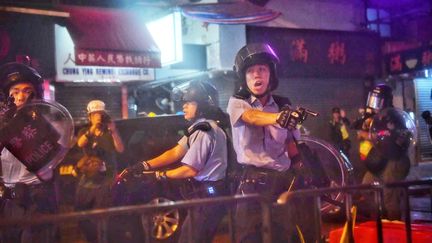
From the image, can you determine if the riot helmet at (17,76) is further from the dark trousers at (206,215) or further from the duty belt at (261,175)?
the duty belt at (261,175)

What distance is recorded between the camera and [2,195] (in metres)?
4.57

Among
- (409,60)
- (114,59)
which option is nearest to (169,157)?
(114,59)

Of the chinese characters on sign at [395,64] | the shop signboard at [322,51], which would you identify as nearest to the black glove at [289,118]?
the shop signboard at [322,51]

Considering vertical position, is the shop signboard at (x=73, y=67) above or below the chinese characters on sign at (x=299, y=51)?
below

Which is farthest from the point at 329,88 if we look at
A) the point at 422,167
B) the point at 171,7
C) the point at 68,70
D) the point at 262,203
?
the point at 262,203

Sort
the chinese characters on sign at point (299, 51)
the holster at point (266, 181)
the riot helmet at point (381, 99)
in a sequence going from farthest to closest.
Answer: the chinese characters on sign at point (299, 51), the riot helmet at point (381, 99), the holster at point (266, 181)

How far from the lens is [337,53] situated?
585 inches

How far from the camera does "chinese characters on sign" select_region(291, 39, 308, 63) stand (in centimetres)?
1410

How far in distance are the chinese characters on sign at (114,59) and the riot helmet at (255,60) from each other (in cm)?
646

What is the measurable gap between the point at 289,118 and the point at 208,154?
5.80ft

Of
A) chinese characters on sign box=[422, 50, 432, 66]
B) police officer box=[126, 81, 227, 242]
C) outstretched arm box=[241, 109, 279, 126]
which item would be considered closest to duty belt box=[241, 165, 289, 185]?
outstretched arm box=[241, 109, 279, 126]

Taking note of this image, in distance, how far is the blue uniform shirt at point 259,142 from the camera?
4.43m

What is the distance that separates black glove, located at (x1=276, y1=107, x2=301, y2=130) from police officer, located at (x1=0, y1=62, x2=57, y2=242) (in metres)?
2.17

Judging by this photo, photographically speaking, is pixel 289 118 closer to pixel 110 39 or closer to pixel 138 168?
pixel 138 168
